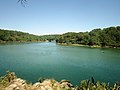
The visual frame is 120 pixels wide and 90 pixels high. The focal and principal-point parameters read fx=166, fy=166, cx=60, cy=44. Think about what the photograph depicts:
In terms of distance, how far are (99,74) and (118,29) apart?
94922mm

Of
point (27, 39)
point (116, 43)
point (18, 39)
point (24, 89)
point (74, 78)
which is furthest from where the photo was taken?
point (27, 39)

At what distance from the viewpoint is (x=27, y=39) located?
18588cm

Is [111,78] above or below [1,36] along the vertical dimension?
below

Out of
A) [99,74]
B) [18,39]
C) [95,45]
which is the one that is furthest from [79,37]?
[99,74]

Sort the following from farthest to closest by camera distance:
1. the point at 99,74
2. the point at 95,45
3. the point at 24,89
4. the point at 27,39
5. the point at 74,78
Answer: the point at 27,39 < the point at 95,45 < the point at 99,74 < the point at 74,78 < the point at 24,89

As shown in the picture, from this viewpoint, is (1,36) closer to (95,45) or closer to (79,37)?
(79,37)

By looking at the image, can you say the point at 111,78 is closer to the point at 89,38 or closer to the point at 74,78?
the point at 74,78

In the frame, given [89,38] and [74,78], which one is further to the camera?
[89,38]

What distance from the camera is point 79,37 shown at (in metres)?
134

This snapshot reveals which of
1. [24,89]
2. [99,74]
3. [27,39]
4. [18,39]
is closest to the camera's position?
[24,89]

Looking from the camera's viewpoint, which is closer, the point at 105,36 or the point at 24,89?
the point at 24,89

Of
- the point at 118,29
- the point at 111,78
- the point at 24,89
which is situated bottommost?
the point at 111,78

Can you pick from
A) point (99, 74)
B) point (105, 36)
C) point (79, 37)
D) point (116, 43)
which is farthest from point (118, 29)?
point (99, 74)

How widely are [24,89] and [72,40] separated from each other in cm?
12507
